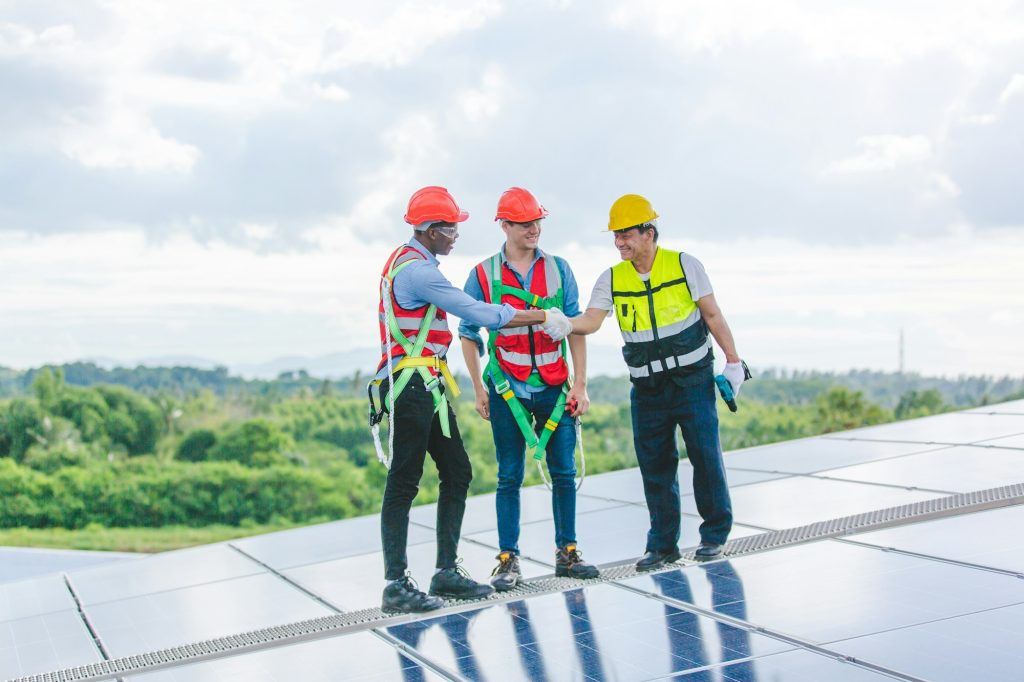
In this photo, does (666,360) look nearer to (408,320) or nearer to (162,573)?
(408,320)

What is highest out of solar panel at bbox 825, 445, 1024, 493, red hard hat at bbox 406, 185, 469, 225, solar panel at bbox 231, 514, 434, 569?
red hard hat at bbox 406, 185, 469, 225

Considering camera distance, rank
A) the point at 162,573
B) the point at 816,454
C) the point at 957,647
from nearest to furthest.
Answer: the point at 957,647 < the point at 162,573 < the point at 816,454

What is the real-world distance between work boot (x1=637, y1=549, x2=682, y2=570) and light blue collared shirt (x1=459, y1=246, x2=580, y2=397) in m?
1.08

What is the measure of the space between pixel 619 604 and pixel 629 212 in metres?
1.86

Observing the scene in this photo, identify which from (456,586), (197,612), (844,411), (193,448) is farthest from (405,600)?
(193,448)

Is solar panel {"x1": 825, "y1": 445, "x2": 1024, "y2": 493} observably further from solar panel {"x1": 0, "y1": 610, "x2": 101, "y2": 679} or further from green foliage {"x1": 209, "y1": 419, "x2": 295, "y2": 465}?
green foliage {"x1": 209, "y1": 419, "x2": 295, "y2": 465}

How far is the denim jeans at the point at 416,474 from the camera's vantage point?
17.8 feet

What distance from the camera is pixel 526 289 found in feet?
19.0

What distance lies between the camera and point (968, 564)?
5613mm

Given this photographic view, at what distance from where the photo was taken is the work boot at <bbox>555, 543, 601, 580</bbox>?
6.00 m

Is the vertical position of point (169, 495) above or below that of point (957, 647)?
below

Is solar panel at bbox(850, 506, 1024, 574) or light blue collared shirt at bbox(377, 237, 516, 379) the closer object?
light blue collared shirt at bbox(377, 237, 516, 379)

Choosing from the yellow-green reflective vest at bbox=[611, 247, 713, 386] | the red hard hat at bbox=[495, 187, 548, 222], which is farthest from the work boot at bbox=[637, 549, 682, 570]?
the red hard hat at bbox=[495, 187, 548, 222]

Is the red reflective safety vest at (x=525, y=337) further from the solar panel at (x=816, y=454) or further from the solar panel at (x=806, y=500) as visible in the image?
the solar panel at (x=816, y=454)
